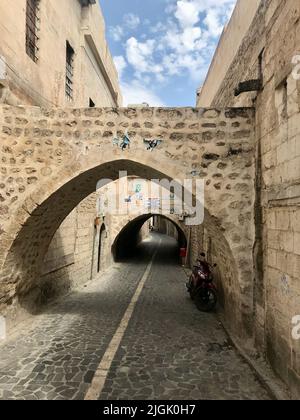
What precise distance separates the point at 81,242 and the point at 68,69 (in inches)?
196

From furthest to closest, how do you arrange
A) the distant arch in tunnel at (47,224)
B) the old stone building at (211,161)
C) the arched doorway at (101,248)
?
the arched doorway at (101,248)
the distant arch in tunnel at (47,224)
the old stone building at (211,161)

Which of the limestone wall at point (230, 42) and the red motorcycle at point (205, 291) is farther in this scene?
the red motorcycle at point (205, 291)

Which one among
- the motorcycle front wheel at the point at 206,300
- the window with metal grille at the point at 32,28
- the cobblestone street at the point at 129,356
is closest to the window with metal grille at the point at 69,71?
the window with metal grille at the point at 32,28

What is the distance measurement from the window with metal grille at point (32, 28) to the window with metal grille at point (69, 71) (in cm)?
199

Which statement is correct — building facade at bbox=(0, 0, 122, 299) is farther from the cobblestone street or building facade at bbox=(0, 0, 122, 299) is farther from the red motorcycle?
the red motorcycle

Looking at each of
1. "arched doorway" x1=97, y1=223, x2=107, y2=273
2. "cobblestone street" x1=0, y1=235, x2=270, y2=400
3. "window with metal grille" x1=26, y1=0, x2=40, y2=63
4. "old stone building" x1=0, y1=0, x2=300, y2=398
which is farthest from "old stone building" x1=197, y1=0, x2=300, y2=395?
"arched doorway" x1=97, y1=223, x2=107, y2=273

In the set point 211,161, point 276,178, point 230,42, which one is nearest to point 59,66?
point 230,42

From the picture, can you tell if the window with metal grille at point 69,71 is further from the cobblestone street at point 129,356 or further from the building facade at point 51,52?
the cobblestone street at point 129,356

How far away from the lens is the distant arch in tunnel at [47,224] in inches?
202

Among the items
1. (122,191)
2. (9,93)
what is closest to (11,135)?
(9,93)

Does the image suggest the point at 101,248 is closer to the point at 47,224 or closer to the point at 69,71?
the point at 47,224

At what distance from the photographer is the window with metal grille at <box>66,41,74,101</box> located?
8.59 meters

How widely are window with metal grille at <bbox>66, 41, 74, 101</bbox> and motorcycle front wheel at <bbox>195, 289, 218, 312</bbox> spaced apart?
20.6 ft
